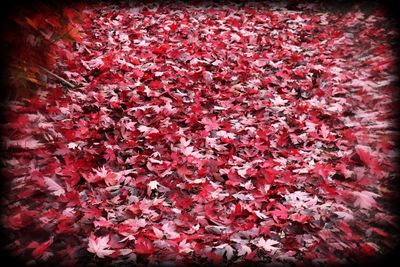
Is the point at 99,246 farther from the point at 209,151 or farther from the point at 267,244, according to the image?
the point at 209,151

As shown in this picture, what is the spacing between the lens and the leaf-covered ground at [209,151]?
8.16 feet

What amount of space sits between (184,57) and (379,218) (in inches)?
144

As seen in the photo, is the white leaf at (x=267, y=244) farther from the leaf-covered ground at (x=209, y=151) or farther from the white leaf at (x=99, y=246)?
the white leaf at (x=99, y=246)

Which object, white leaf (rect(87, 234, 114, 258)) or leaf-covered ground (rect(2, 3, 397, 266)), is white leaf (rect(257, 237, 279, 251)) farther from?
white leaf (rect(87, 234, 114, 258))

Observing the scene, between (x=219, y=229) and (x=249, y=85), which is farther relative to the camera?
(x=249, y=85)

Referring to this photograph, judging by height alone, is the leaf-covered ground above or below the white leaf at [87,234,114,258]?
Result: above

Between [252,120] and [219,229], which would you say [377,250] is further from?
[252,120]

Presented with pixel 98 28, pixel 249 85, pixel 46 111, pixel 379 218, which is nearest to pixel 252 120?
pixel 249 85

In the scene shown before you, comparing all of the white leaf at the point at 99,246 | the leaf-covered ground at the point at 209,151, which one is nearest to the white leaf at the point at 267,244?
the leaf-covered ground at the point at 209,151

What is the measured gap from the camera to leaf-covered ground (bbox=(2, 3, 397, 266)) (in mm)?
2486

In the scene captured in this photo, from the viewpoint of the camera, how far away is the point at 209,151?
137 inches

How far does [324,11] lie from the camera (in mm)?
6539

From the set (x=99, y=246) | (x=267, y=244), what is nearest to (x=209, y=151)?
(x=267, y=244)

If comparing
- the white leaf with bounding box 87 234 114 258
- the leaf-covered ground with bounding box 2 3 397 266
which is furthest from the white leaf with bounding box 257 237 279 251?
the white leaf with bounding box 87 234 114 258
